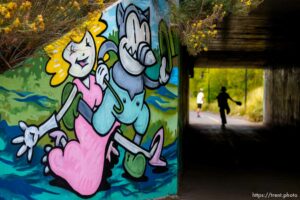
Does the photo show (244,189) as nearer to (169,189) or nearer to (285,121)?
(169,189)

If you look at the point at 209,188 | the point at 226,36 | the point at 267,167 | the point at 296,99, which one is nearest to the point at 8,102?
the point at 209,188

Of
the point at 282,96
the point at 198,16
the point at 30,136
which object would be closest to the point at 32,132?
the point at 30,136

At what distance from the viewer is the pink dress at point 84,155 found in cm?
706

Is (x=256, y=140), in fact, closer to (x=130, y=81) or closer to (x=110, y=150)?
(x=130, y=81)

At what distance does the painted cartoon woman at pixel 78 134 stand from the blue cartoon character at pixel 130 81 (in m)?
0.14

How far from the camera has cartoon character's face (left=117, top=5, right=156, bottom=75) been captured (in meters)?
7.72

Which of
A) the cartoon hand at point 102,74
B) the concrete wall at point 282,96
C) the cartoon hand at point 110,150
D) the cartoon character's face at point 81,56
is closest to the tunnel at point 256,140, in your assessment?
the concrete wall at point 282,96

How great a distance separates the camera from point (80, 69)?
23.7 feet

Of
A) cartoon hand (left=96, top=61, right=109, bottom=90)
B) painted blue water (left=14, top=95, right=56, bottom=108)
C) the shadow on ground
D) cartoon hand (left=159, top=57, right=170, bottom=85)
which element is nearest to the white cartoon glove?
painted blue water (left=14, top=95, right=56, bottom=108)

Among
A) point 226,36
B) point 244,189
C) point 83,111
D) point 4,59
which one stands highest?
point 226,36

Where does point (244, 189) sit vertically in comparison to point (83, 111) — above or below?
below

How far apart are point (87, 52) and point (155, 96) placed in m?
1.47

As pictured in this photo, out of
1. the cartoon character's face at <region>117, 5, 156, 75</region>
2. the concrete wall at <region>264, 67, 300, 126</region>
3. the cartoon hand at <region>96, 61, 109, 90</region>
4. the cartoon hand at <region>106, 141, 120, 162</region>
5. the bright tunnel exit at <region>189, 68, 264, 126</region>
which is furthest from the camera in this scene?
the bright tunnel exit at <region>189, 68, 264, 126</region>

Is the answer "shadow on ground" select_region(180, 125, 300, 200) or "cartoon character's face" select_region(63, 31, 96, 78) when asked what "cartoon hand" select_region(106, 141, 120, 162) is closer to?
"cartoon character's face" select_region(63, 31, 96, 78)
